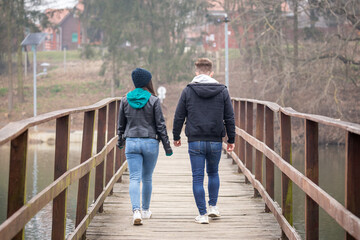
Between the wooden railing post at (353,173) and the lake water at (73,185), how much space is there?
8640mm

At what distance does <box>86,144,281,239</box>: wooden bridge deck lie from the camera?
18.4ft

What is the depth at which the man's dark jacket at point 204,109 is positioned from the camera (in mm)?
5641

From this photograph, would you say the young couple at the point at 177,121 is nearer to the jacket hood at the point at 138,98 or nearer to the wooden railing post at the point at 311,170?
the jacket hood at the point at 138,98

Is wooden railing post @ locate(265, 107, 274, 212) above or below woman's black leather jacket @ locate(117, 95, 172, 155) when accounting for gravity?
below

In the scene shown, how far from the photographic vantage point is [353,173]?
10.6 ft

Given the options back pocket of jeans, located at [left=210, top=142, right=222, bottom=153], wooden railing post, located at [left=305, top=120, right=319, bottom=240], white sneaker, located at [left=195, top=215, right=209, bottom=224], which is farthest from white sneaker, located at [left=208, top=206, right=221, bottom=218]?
wooden railing post, located at [left=305, top=120, right=319, bottom=240]

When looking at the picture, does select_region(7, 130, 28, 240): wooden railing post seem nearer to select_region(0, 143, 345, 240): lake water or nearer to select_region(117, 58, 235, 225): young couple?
select_region(117, 58, 235, 225): young couple

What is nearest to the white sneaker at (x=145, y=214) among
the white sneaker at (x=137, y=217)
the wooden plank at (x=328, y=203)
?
the white sneaker at (x=137, y=217)

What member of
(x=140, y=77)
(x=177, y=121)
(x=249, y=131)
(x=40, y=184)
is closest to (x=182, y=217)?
(x=177, y=121)

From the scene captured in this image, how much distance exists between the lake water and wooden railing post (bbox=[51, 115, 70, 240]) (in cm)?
691

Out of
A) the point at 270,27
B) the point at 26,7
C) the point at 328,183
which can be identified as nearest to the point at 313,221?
the point at 328,183

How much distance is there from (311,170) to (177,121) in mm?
1735

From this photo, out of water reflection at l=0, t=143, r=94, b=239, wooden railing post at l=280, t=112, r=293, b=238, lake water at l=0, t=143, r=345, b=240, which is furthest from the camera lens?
lake water at l=0, t=143, r=345, b=240

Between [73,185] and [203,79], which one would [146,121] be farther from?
[73,185]
